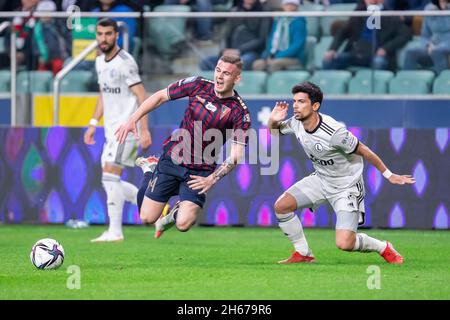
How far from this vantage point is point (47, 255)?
1027 centimetres

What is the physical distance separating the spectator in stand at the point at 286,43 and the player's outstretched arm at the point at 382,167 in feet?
15.8

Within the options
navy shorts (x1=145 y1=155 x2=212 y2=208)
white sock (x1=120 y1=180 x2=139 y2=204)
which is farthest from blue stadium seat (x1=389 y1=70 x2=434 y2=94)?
navy shorts (x1=145 y1=155 x2=212 y2=208)

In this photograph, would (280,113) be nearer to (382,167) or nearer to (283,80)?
(382,167)

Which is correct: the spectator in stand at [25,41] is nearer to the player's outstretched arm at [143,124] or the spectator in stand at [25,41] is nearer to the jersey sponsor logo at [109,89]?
the jersey sponsor logo at [109,89]

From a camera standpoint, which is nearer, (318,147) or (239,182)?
(318,147)

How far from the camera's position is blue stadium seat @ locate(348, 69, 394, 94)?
15.4 m

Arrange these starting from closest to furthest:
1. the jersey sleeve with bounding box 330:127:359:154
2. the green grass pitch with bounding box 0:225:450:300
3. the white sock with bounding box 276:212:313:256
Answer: the green grass pitch with bounding box 0:225:450:300 < the jersey sleeve with bounding box 330:127:359:154 < the white sock with bounding box 276:212:313:256

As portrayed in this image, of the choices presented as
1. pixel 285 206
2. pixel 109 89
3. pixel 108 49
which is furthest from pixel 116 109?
pixel 285 206

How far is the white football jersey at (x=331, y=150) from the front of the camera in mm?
10828

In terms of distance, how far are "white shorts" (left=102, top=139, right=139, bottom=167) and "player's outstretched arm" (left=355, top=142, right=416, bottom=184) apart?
13.0 feet

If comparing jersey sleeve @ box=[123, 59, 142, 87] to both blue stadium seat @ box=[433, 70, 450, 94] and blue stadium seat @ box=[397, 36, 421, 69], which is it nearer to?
blue stadium seat @ box=[397, 36, 421, 69]

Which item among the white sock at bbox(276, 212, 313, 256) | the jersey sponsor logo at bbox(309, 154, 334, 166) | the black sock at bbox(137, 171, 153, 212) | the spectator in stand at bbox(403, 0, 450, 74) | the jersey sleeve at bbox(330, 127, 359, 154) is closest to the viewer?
the jersey sleeve at bbox(330, 127, 359, 154)

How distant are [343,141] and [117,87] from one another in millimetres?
4086

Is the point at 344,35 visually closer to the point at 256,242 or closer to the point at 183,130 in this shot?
the point at 256,242
